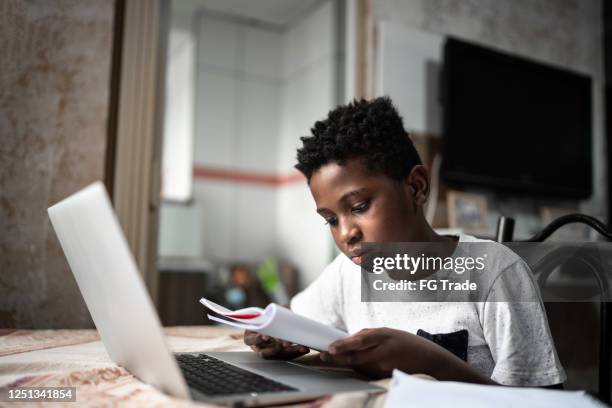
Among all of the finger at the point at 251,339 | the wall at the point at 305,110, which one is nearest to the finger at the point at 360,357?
the finger at the point at 251,339

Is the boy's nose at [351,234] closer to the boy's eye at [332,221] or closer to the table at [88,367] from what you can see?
the boy's eye at [332,221]

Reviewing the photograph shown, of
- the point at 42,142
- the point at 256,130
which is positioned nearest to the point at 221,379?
the point at 42,142

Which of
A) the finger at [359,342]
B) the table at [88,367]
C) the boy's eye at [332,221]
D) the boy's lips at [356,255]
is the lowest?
the table at [88,367]

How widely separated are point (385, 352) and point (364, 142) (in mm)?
457

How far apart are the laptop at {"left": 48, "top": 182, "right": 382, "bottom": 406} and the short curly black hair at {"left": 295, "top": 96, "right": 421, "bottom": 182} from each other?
0.40 meters

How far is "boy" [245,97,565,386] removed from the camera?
0.72 meters

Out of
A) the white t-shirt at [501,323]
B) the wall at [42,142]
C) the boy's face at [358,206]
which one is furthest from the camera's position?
the wall at [42,142]

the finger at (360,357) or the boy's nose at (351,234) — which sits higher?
the boy's nose at (351,234)

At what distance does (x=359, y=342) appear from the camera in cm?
68

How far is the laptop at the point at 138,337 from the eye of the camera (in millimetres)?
549

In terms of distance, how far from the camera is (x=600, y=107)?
3.38m

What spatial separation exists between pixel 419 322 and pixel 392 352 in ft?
1.06

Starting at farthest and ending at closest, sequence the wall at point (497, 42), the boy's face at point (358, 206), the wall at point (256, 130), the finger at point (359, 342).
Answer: the wall at point (256, 130) < the wall at point (497, 42) < the boy's face at point (358, 206) < the finger at point (359, 342)

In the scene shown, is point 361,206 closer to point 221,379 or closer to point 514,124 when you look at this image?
point 221,379
